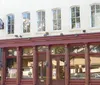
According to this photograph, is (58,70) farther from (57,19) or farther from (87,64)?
(57,19)

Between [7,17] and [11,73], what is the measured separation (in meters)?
4.88

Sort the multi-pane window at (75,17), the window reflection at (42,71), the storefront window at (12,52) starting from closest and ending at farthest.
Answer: the multi-pane window at (75,17), the window reflection at (42,71), the storefront window at (12,52)

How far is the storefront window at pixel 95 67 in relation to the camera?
2673 centimetres

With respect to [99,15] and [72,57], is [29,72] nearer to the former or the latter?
[72,57]

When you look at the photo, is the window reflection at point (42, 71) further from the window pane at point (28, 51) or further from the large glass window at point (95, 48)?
the large glass window at point (95, 48)

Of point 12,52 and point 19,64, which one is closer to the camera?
point 19,64

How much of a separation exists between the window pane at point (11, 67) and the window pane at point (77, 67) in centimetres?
544

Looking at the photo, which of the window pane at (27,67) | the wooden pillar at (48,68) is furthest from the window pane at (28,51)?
Result: the wooden pillar at (48,68)

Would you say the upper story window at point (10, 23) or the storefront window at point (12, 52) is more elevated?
the upper story window at point (10, 23)

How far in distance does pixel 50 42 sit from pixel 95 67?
13.8 feet

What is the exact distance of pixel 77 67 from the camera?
27625 mm

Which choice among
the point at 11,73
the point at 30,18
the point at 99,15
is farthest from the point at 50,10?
the point at 11,73

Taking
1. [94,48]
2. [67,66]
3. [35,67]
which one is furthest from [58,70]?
[94,48]

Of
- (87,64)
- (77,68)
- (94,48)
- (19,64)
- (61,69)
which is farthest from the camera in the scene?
(19,64)
